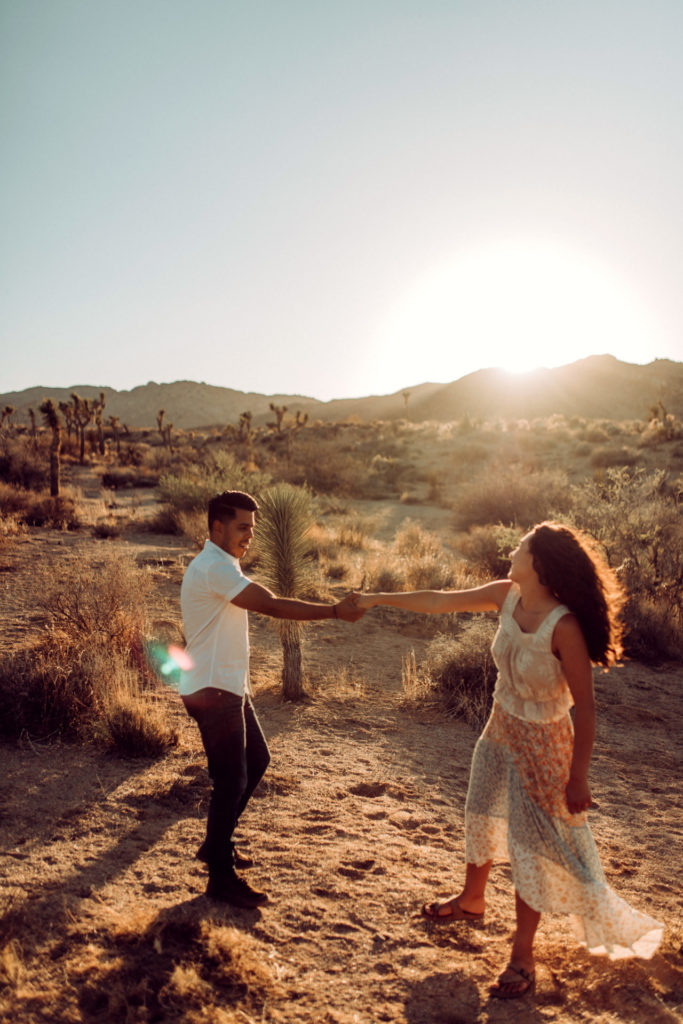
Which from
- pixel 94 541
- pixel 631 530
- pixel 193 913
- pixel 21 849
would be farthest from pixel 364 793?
pixel 94 541

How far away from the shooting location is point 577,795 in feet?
8.54

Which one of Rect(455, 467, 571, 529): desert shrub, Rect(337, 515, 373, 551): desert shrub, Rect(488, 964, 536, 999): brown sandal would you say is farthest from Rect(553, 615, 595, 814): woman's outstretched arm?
Rect(455, 467, 571, 529): desert shrub

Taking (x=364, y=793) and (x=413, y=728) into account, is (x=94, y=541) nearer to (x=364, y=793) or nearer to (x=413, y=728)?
(x=413, y=728)

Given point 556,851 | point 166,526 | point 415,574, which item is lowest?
point 415,574

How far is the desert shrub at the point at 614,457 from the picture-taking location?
81.4ft

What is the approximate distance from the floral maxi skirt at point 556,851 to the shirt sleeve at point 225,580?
126cm

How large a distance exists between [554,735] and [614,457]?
24.3 metres

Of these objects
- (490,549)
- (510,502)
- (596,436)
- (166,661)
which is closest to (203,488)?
(490,549)

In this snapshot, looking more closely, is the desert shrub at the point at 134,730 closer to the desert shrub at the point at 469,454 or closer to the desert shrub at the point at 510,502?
the desert shrub at the point at 510,502

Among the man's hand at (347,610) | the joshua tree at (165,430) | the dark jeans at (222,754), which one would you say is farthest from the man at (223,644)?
the joshua tree at (165,430)

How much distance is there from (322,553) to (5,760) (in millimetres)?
8677

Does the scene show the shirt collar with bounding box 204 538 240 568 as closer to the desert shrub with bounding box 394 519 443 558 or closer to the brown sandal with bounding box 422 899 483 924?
the brown sandal with bounding box 422 899 483 924

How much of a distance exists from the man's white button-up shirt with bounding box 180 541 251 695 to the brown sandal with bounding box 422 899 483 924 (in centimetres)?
139

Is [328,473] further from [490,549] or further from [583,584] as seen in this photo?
[583,584]
